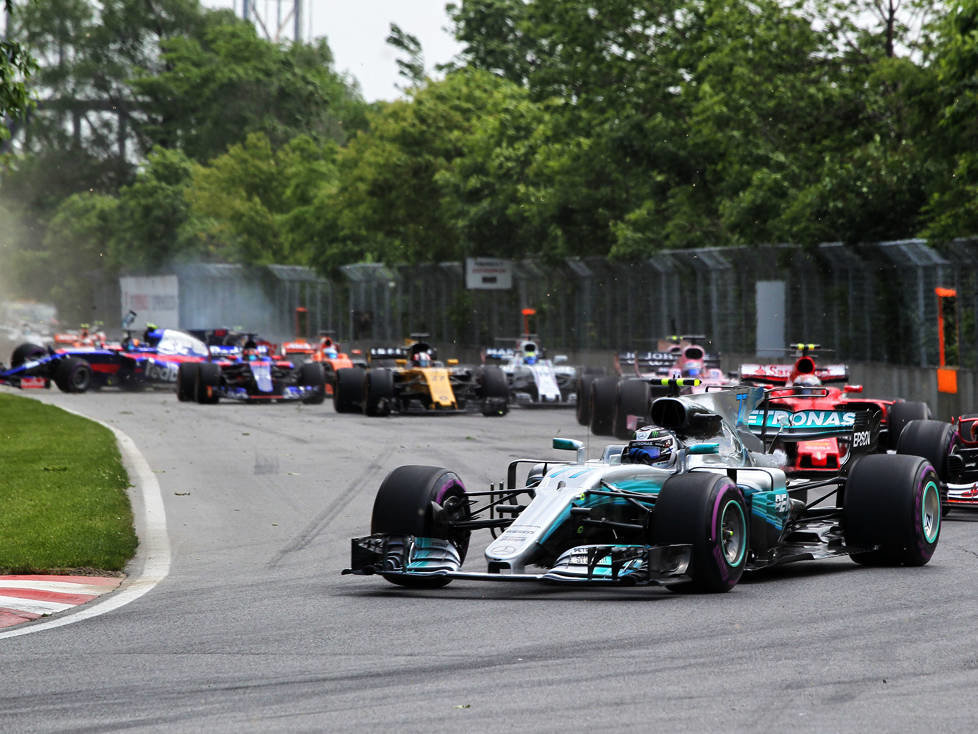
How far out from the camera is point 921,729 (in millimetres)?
6270

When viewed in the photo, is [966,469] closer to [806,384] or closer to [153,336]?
[806,384]


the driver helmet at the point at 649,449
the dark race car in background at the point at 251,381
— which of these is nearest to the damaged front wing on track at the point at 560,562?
the driver helmet at the point at 649,449

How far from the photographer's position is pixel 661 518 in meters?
9.69

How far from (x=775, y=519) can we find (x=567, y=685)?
3947 millimetres

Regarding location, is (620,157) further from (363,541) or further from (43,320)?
(43,320)

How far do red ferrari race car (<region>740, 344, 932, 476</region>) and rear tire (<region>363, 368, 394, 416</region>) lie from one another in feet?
41.5

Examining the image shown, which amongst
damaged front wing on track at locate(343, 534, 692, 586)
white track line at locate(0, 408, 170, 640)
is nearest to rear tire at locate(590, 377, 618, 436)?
white track line at locate(0, 408, 170, 640)

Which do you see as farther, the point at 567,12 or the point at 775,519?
the point at 567,12

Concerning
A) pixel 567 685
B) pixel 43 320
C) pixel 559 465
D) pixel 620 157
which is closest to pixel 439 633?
pixel 567 685

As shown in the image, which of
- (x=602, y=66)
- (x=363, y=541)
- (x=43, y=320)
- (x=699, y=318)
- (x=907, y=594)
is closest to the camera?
(x=907, y=594)

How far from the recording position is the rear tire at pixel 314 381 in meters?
34.9

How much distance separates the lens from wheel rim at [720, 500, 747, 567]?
992 cm

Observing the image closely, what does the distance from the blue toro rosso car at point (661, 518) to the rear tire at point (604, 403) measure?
12736 millimetres

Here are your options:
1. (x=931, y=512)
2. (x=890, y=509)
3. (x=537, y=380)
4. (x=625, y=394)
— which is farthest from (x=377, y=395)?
(x=890, y=509)
